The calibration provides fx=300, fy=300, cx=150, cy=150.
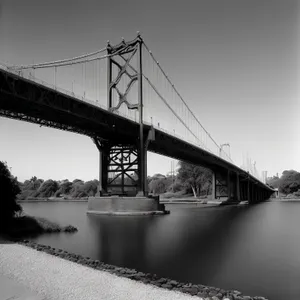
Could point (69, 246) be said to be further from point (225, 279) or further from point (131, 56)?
point (131, 56)

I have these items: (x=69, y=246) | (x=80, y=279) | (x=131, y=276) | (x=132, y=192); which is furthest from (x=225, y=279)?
(x=132, y=192)

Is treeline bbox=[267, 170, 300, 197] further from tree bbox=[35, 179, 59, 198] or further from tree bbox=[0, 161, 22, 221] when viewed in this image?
tree bbox=[0, 161, 22, 221]

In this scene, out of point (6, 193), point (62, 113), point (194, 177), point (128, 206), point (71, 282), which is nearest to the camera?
point (71, 282)

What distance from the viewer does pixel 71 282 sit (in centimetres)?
760

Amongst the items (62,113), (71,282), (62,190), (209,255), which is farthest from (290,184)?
(71,282)

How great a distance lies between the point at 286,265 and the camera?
38.9 ft

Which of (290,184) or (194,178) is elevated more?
(194,178)

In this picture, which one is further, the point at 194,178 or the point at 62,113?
the point at 194,178

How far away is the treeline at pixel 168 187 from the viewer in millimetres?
83875

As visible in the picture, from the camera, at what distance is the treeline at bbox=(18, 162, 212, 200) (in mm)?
83875

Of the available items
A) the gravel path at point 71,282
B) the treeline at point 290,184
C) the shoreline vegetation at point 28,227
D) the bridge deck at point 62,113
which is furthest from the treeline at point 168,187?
the gravel path at point 71,282

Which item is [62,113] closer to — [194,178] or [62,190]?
[194,178]

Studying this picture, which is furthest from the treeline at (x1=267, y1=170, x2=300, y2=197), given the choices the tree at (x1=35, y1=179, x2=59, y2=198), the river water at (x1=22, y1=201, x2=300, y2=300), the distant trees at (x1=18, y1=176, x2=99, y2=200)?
the river water at (x1=22, y1=201, x2=300, y2=300)

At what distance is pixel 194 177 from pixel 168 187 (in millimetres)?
20348
